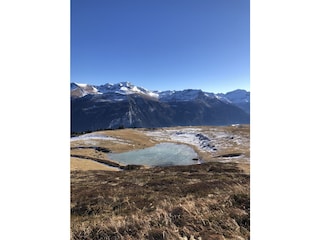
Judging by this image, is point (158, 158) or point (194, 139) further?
point (194, 139)

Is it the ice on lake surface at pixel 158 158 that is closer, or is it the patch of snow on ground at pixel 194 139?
the ice on lake surface at pixel 158 158

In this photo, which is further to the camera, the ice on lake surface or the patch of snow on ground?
the patch of snow on ground

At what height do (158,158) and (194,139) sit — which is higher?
(194,139)

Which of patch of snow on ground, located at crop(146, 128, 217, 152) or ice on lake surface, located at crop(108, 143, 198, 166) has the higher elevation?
patch of snow on ground, located at crop(146, 128, 217, 152)

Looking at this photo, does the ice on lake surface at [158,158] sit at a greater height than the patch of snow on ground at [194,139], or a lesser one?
lesser
